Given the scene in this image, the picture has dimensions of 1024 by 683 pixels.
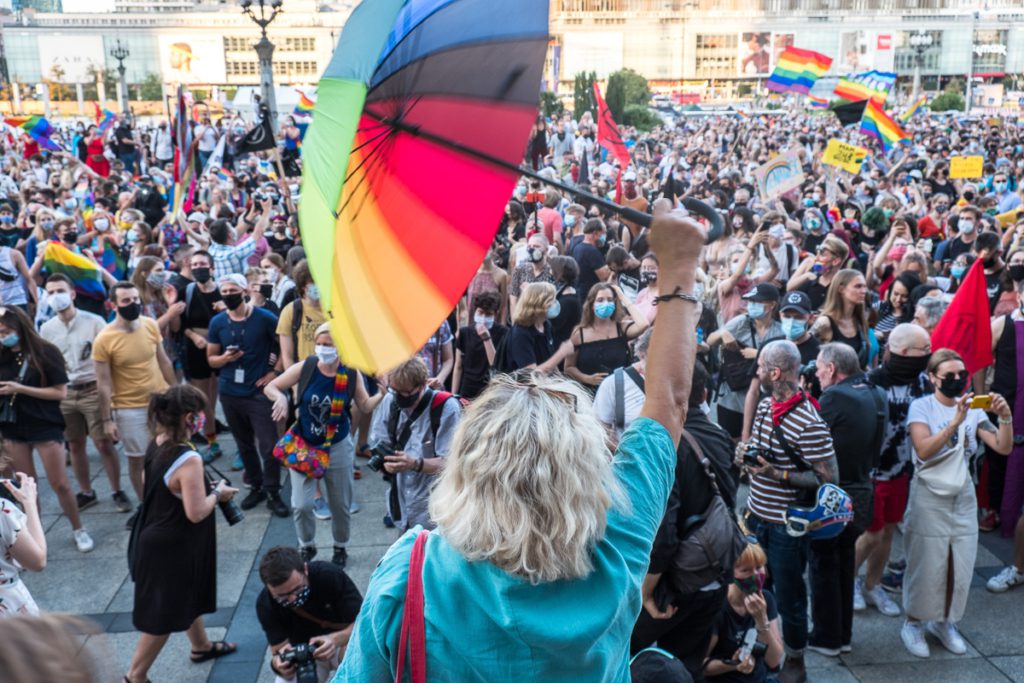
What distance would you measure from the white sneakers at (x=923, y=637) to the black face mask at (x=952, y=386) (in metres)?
1.25

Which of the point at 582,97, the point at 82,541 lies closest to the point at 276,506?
the point at 82,541

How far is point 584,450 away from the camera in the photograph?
1585 mm

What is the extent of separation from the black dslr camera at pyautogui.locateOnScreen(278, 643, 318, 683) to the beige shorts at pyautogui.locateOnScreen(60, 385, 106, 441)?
3345 mm

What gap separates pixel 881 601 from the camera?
204 inches

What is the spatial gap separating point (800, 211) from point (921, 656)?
992 cm

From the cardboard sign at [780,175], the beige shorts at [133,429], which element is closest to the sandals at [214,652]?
the beige shorts at [133,429]

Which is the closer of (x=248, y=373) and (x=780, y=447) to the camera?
(x=780, y=447)

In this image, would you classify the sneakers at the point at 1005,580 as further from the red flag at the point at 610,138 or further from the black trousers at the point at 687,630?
the red flag at the point at 610,138

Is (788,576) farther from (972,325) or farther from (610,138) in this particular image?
(610,138)

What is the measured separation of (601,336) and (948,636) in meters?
2.87

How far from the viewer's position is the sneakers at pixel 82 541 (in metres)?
5.96

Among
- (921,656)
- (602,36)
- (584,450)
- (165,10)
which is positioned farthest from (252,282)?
(165,10)

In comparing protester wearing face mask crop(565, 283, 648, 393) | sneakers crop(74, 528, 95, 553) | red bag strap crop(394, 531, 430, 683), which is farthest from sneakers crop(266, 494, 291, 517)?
red bag strap crop(394, 531, 430, 683)

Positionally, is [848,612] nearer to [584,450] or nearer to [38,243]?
[584,450]
